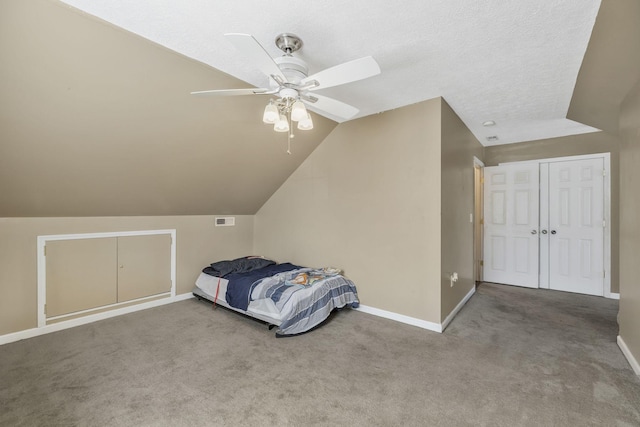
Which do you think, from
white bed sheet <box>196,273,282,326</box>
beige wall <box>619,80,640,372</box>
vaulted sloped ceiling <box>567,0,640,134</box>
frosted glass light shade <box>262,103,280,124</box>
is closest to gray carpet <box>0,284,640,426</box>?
white bed sheet <box>196,273,282,326</box>

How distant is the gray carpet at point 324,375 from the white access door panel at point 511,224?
150 cm

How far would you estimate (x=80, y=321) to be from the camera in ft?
10.2

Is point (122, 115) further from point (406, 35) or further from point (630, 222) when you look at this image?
point (630, 222)

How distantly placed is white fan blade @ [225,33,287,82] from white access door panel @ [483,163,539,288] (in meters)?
4.59

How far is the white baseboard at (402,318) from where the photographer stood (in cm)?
297

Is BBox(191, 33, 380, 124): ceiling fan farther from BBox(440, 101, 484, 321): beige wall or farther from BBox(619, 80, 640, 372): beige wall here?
BBox(619, 80, 640, 372): beige wall

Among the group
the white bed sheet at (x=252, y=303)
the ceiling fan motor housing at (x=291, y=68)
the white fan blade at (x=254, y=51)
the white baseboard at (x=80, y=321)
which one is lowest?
the white baseboard at (x=80, y=321)

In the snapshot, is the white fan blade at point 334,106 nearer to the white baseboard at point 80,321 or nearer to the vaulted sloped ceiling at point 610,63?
the vaulted sloped ceiling at point 610,63

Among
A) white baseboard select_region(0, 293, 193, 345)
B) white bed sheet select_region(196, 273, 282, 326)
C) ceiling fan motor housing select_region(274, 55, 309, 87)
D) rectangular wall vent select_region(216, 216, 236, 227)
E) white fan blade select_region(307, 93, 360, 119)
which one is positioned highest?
ceiling fan motor housing select_region(274, 55, 309, 87)

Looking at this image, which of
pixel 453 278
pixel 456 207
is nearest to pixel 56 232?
pixel 453 278

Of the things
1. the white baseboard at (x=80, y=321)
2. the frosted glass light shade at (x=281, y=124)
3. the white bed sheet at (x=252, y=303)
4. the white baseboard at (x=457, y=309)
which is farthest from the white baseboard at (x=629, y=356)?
the white baseboard at (x=80, y=321)

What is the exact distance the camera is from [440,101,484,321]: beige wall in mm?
3068

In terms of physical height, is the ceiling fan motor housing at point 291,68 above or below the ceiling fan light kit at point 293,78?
above

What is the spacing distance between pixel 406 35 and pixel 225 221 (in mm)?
3636
